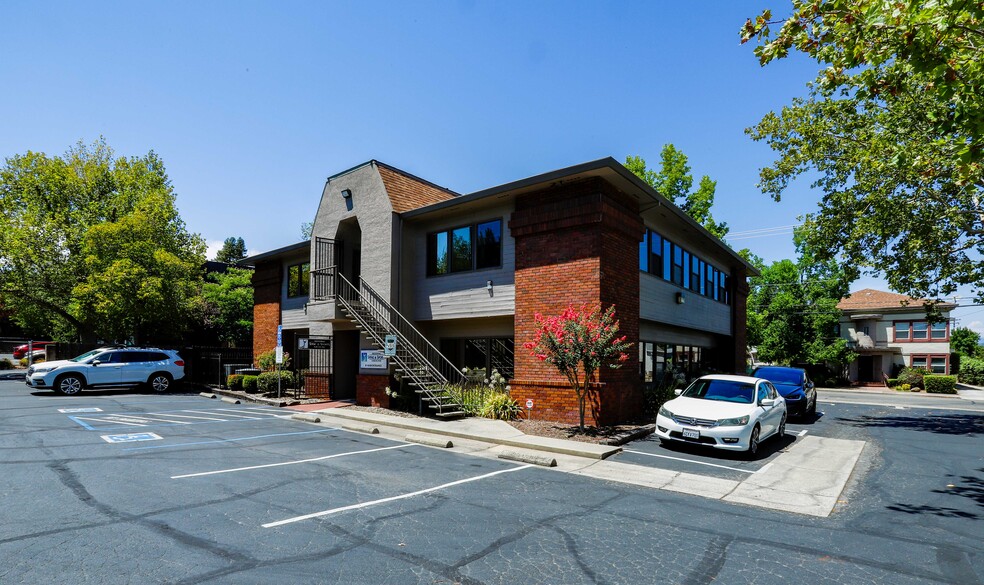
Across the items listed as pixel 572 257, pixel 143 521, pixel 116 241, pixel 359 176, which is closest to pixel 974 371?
pixel 572 257

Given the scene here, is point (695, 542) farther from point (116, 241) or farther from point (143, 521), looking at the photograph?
point (116, 241)

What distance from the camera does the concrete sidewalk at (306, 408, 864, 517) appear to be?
7.76 metres

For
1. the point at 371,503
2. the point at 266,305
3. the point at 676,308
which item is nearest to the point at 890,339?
the point at 676,308

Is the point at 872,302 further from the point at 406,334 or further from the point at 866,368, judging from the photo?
the point at 406,334

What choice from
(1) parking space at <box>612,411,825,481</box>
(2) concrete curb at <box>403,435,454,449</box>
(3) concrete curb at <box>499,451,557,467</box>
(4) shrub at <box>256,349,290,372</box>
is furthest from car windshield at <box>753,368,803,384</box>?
(4) shrub at <box>256,349,290,372</box>

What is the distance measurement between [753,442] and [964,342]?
59.6 meters

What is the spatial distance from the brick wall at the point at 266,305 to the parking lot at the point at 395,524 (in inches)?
522

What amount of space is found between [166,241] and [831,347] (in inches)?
1740

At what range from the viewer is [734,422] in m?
10.4

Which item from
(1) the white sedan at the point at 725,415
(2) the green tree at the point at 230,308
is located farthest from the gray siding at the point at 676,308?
(2) the green tree at the point at 230,308

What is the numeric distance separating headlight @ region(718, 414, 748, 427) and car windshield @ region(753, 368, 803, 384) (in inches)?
328

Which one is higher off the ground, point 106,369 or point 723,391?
point 723,391

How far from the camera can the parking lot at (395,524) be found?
4.76 m

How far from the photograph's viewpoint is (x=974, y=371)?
4203 centimetres
